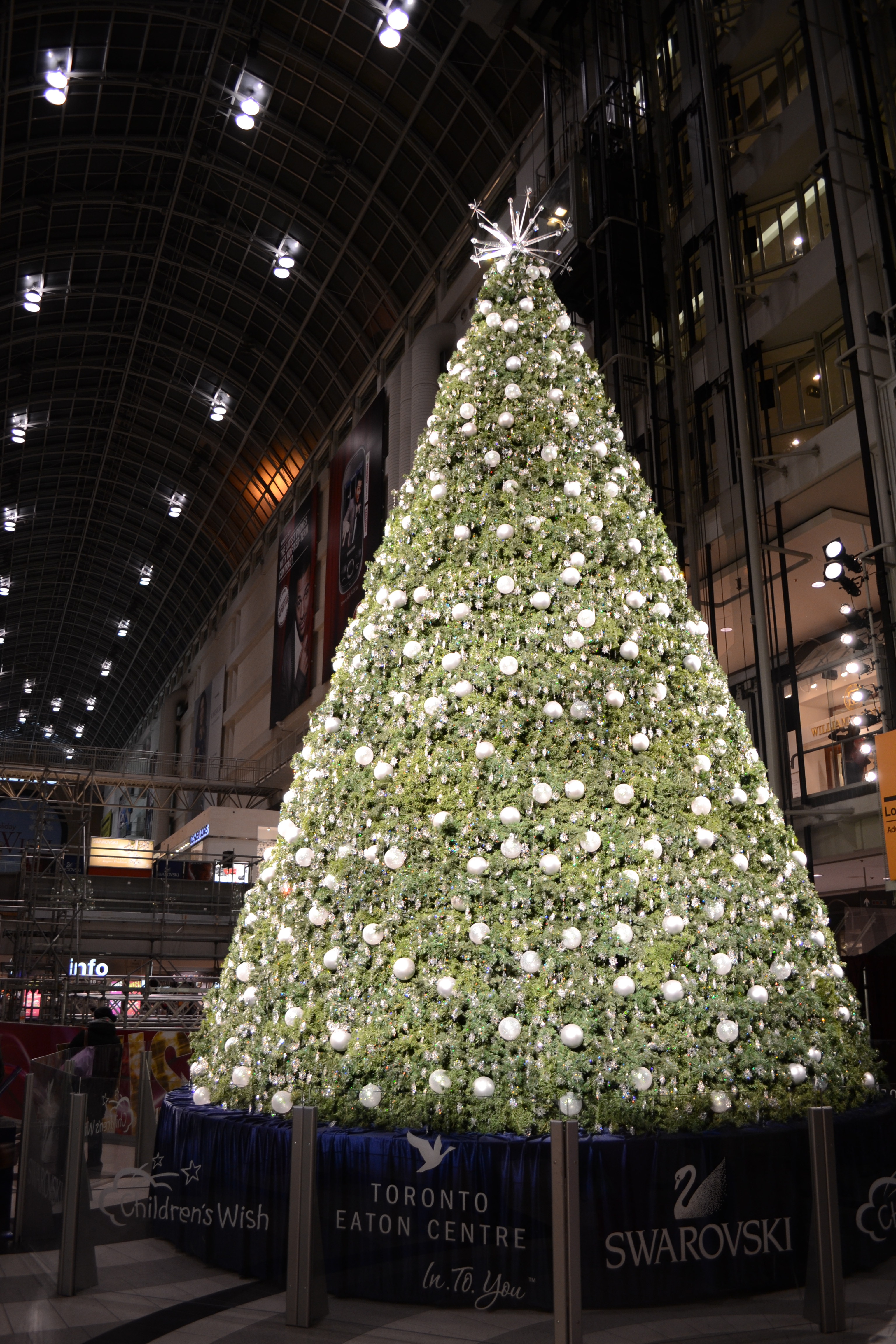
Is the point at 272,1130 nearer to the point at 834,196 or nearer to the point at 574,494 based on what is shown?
the point at 574,494

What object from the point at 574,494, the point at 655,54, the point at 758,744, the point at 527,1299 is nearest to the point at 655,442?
the point at 758,744

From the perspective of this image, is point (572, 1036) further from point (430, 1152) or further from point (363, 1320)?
point (363, 1320)

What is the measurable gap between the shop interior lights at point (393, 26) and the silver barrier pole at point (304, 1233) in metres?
20.8

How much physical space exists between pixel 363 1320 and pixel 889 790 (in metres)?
7.86

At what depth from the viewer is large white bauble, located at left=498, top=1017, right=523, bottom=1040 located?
13.5 ft

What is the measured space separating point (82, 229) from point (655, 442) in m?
20.4

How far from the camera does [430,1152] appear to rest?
4.03 m

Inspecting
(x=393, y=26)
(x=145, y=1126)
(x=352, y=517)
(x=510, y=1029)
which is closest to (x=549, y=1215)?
(x=510, y=1029)

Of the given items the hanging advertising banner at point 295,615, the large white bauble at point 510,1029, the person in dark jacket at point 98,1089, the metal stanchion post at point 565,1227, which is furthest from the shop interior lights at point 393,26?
the metal stanchion post at point 565,1227

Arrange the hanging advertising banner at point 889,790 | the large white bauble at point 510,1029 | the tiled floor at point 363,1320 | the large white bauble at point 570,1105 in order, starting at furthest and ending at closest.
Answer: the hanging advertising banner at point 889,790 < the large white bauble at point 510,1029 < the large white bauble at point 570,1105 < the tiled floor at point 363,1320

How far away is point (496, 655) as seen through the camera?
4961mm

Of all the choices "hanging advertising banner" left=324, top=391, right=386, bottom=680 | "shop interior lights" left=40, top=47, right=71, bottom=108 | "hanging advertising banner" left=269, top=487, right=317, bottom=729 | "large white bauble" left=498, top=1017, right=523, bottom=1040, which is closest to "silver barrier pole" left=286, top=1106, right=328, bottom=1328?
"large white bauble" left=498, top=1017, right=523, bottom=1040

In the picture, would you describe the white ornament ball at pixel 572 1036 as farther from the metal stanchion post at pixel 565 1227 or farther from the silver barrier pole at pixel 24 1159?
the silver barrier pole at pixel 24 1159

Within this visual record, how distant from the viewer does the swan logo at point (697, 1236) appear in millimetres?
3861
